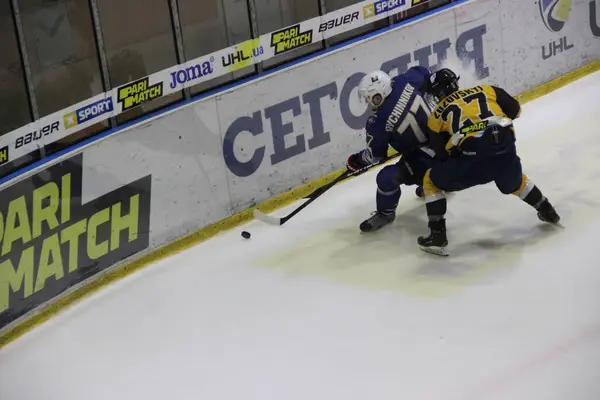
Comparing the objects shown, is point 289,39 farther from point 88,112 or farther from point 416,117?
point 88,112

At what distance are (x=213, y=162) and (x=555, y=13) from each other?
10.4 ft

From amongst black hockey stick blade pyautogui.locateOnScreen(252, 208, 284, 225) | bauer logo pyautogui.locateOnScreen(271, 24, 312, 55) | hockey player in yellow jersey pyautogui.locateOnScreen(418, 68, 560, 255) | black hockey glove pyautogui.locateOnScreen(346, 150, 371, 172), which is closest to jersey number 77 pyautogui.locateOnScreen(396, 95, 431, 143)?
hockey player in yellow jersey pyautogui.locateOnScreen(418, 68, 560, 255)

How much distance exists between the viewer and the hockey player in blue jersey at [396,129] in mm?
6461

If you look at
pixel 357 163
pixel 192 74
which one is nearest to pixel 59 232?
pixel 192 74

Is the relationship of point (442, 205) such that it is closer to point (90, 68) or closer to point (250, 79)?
point (250, 79)

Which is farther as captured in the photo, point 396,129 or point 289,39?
point 289,39

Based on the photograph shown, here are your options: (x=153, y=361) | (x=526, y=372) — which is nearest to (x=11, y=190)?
(x=153, y=361)

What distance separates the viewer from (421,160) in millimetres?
6633

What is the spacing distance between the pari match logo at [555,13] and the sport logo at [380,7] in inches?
54.2

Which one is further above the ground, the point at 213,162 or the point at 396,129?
the point at 396,129

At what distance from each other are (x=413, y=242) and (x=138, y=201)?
64.0 inches

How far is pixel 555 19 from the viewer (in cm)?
878

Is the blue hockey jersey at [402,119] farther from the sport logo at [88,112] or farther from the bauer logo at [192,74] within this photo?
the sport logo at [88,112]

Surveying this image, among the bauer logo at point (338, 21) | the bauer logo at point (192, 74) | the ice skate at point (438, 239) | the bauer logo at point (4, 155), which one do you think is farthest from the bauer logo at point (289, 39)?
the bauer logo at point (4, 155)
